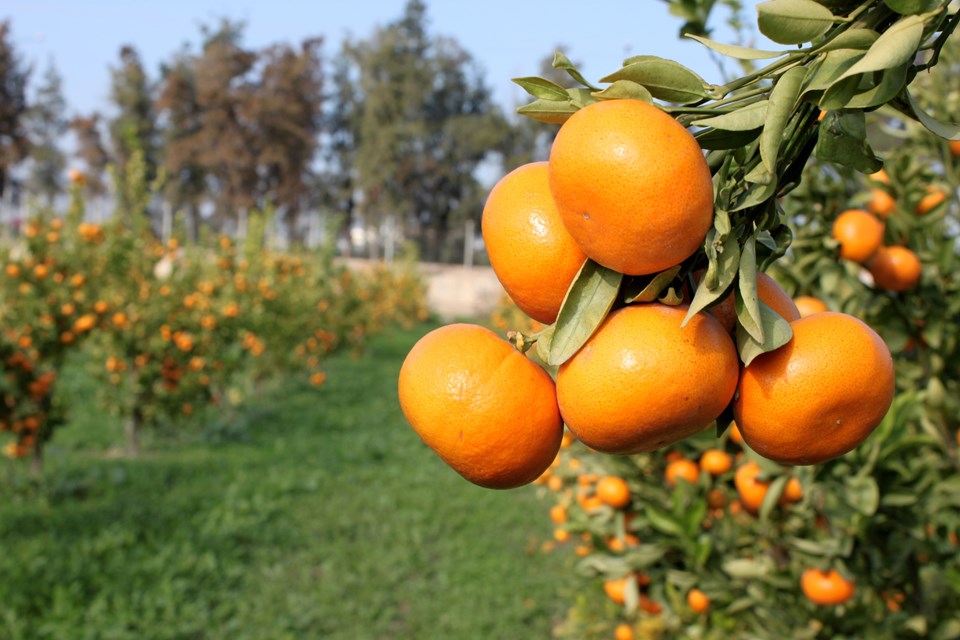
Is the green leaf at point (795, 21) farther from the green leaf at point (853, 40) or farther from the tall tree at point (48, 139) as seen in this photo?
the tall tree at point (48, 139)

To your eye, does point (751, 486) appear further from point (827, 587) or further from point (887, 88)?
point (887, 88)

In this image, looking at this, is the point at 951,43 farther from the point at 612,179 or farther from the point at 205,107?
the point at 205,107

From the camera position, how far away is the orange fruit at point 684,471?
1711 millimetres

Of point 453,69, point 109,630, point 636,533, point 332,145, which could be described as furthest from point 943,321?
point 332,145

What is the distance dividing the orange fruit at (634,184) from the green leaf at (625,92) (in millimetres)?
22

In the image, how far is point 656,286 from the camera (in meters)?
0.53

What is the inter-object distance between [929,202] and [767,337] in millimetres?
1434

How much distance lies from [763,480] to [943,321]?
0.54m

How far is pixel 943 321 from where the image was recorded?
1.60 meters

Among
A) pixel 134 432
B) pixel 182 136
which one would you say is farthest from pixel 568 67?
pixel 182 136

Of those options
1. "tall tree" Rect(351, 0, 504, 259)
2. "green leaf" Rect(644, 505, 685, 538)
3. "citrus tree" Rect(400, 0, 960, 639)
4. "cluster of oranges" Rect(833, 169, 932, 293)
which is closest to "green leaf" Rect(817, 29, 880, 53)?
"citrus tree" Rect(400, 0, 960, 639)

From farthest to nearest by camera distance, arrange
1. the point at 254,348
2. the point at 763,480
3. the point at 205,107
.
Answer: the point at 205,107 → the point at 254,348 → the point at 763,480

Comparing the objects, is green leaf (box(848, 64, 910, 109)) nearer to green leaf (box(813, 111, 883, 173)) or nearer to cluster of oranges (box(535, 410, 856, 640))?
green leaf (box(813, 111, 883, 173))

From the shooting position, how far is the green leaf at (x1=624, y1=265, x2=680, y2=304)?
529 millimetres
